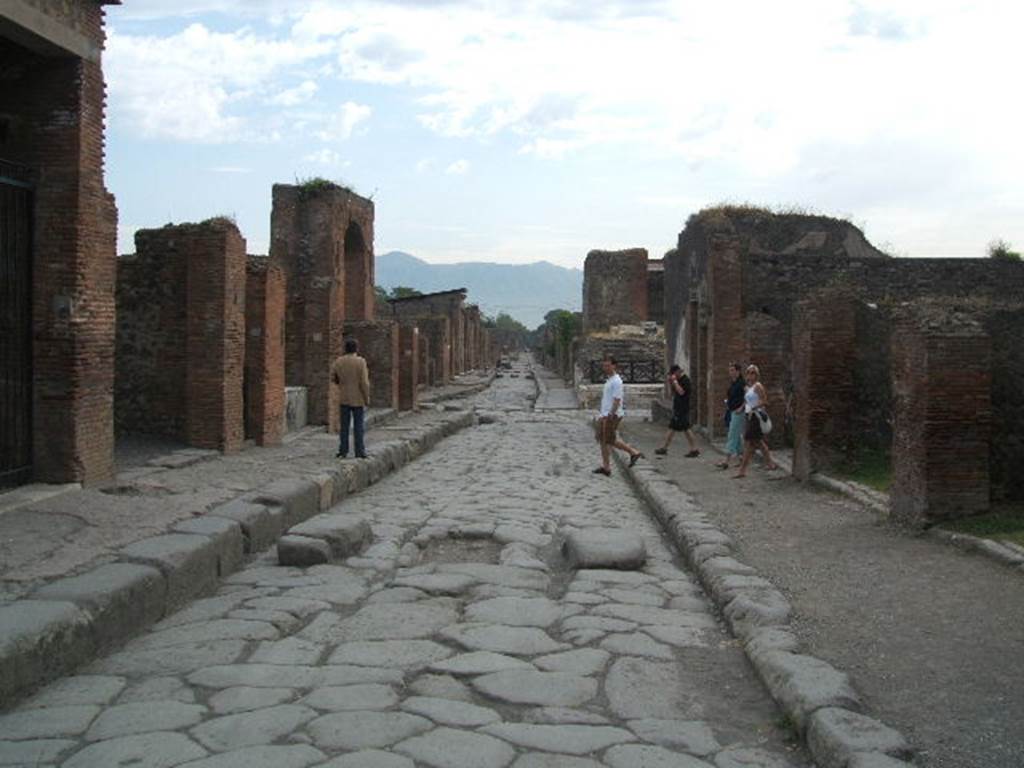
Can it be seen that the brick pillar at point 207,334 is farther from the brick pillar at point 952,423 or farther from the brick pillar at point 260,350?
the brick pillar at point 952,423

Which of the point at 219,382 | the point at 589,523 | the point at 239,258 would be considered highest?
the point at 239,258

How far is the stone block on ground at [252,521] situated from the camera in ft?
27.3

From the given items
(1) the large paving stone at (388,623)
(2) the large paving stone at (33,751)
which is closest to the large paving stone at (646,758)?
(1) the large paving stone at (388,623)

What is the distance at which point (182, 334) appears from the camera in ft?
45.9

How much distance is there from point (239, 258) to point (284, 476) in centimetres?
400

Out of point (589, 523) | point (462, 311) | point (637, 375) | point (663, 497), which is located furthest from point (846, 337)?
point (462, 311)

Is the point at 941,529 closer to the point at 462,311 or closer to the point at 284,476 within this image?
the point at 284,476

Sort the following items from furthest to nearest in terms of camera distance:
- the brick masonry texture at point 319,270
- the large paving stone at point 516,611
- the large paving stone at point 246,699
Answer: the brick masonry texture at point 319,270
the large paving stone at point 516,611
the large paving stone at point 246,699

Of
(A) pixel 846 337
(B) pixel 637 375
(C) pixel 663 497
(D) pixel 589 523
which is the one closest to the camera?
(D) pixel 589 523

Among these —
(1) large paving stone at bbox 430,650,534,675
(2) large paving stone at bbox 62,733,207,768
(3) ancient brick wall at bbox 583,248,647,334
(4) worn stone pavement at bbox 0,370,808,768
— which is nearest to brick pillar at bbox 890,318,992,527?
(4) worn stone pavement at bbox 0,370,808,768

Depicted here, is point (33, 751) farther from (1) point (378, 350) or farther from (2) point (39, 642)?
(1) point (378, 350)

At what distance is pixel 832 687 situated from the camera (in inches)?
180

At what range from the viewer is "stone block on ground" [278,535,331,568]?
7898 millimetres

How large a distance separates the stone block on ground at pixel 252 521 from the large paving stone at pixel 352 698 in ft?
11.6
